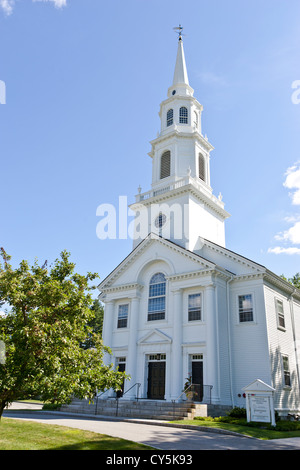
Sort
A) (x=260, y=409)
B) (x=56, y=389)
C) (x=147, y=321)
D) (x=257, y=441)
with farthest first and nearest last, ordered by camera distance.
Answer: (x=147, y=321) → (x=260, y=409) → (x=257, y=441) → (x=56, y=389)

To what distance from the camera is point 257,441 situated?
41.5 feet

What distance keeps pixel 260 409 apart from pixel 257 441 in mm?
4508

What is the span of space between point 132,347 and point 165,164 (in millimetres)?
16000

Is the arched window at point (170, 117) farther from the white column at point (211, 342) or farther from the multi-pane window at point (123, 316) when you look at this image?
the white column at point (211, 342)

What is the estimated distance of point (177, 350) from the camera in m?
23.7

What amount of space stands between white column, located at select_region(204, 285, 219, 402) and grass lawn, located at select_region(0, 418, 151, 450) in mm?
10978

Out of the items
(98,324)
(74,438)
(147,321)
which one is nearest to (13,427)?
(74,438)

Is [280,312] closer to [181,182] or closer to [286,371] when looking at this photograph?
[286,371]

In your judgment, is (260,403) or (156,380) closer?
(260,403)

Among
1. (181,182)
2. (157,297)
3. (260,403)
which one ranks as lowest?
(260,403)

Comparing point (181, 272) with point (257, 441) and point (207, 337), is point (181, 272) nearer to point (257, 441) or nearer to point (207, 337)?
point (207, 337)

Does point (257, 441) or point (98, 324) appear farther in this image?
point (98, 324)

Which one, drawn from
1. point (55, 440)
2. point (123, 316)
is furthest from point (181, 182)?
point (55, 440)

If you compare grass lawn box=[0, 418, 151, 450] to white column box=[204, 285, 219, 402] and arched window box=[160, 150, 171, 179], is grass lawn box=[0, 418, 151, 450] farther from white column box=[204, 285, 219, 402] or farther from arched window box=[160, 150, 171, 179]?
arched window box=[160, 150, 171, 179]
